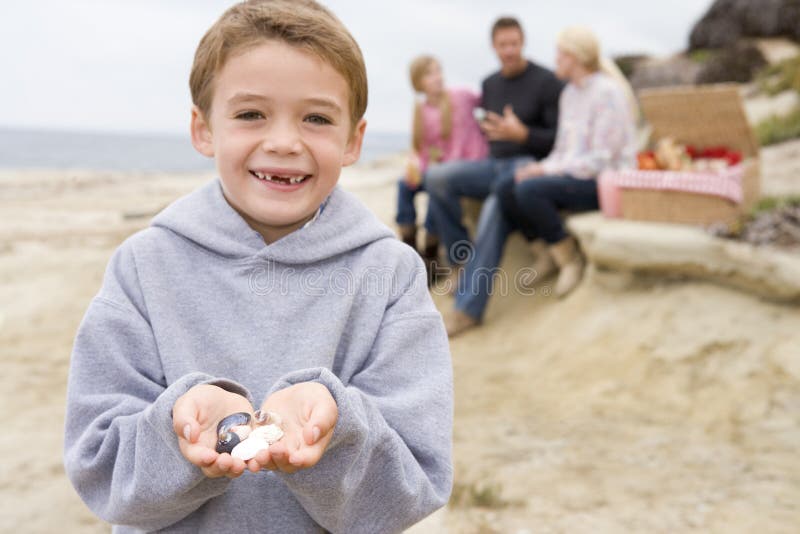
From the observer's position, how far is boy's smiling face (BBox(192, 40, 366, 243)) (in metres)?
1.40

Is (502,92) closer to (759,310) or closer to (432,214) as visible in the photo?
(432,214)

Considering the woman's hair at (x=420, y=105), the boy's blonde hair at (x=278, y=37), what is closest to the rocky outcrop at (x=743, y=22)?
the woman's hair at (x=420, y=105)

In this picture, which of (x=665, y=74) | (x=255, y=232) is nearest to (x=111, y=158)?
(x=665, y=74)

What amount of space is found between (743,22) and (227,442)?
64.9ft

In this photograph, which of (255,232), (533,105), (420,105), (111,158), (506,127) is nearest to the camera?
(255,232)

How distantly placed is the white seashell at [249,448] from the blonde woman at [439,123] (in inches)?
213

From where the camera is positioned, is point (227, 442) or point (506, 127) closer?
point (227, 442)

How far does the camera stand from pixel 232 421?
114 cm

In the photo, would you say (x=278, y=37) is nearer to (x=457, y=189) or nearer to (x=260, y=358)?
(x=260, y=358)

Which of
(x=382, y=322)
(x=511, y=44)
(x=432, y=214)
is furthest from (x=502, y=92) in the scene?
(x=382, y=322)

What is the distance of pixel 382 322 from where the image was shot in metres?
1.51

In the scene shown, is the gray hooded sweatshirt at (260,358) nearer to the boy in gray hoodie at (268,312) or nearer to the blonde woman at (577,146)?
the boy in gray hoodie at (268,312)

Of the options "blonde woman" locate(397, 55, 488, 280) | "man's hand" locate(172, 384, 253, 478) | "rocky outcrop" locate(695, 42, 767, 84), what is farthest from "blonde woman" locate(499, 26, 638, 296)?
"rocky outcrop" locate(695, 42, 767, 84)

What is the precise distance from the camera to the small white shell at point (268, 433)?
1.10 m
